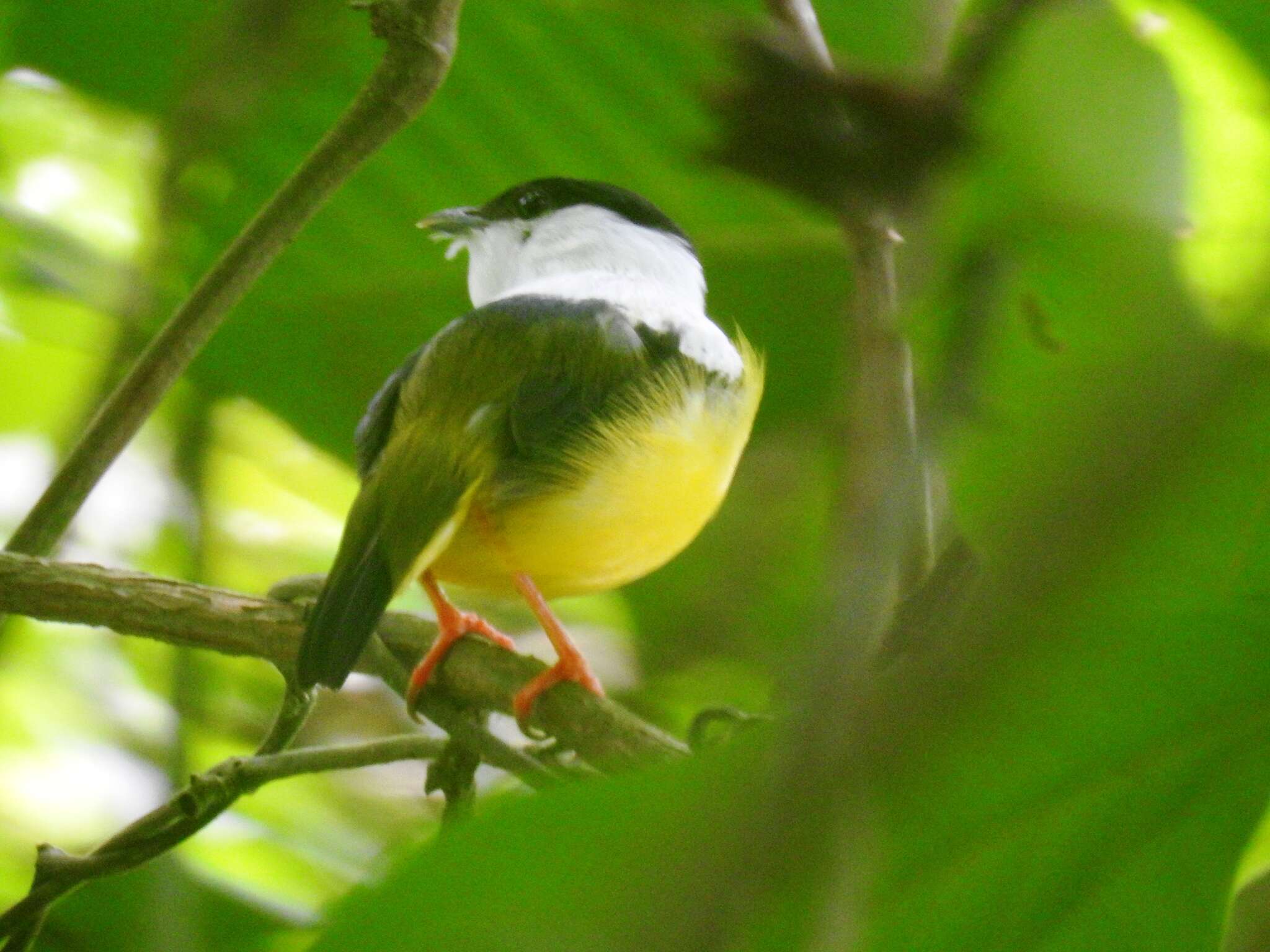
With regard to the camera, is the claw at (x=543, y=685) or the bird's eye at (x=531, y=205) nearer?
the claw at (x=543, y=685)

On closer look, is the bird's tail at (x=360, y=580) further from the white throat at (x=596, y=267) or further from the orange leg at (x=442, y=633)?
the white throat at (x=596, y=267)

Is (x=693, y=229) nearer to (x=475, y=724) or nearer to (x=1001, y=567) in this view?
(x=475, y=724)

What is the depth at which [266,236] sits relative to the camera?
1.25 metres

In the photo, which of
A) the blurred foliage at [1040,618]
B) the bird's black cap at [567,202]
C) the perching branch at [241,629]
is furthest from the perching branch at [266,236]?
the bird's black cap at [567,202]

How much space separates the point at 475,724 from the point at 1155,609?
110 centimetres

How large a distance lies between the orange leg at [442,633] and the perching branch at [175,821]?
158 millimetres

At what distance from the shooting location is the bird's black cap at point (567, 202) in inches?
87.5

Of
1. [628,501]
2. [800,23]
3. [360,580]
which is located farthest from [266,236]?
[800,23]

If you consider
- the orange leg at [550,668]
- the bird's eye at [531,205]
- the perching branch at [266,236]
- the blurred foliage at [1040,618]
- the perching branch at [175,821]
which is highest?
the blurred foliage at [1040,618]

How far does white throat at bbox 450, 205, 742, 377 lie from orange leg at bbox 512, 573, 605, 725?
0.37 meters

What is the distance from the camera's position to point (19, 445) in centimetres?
265

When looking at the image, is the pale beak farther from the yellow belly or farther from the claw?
the claw

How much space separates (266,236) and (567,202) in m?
1.09

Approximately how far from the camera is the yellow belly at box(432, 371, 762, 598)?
160 cm
